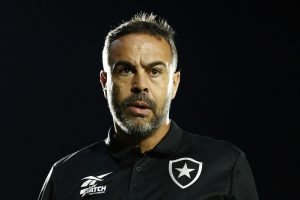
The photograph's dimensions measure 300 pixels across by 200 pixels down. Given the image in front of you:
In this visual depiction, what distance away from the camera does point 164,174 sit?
5.06ft

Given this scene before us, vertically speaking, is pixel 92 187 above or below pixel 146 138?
below

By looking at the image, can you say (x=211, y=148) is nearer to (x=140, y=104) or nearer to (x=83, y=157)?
(x=140, y=104)

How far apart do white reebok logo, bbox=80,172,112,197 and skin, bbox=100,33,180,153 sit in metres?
0.13

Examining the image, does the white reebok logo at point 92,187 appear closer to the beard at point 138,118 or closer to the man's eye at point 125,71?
the beard at point 138,118

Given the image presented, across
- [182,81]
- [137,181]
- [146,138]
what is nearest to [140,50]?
[146,138]

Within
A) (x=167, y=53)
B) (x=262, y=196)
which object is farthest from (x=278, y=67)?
(x=167, y=53)

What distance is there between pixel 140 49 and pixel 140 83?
11cm

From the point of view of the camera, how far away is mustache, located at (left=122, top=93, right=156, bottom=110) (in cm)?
154

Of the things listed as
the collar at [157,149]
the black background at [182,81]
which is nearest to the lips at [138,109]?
the collar at [157,149]

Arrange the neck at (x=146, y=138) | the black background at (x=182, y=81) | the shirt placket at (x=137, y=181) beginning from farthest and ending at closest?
the black background at (x=182, y=81) → the neck at (x=146, y=138) → the shirt placket at (x=137, y=181)

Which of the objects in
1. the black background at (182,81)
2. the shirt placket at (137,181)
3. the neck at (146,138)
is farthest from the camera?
the black background at (182,81)

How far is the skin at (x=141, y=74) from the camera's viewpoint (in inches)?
61.6

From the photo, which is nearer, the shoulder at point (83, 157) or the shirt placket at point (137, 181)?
the shirt placket at point (137, 181)

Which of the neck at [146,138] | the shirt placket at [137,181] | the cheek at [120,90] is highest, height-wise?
the cheek at [120,90]
